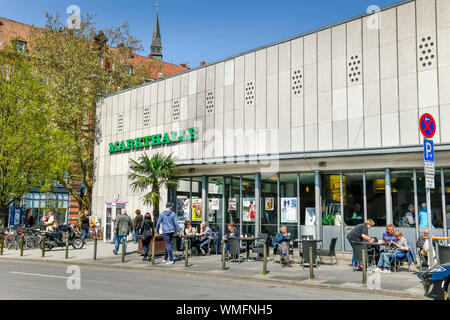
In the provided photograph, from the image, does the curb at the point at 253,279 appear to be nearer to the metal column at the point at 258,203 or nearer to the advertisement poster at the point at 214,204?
the metal column at the point at 258,203

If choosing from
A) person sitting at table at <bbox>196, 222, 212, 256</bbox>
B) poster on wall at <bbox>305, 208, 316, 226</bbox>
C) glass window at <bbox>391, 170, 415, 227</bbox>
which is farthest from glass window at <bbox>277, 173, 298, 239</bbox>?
glass window at <bbox>391, 170, 415, 227</bbox>

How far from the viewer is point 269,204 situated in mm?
19016

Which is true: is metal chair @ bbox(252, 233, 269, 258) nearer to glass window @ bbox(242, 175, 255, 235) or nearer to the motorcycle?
glass window @ bbox(242, 175, 255, 235)

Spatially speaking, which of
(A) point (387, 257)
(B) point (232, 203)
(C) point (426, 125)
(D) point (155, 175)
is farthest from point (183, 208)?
(C) point (426, 125)

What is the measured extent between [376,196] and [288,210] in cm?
378

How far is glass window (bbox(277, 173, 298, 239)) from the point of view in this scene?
59.5 ft

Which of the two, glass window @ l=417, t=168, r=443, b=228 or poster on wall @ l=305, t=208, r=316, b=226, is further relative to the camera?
poster on wall @ l=305, t=208, r=316, b=226

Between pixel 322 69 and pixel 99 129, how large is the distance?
655 inches

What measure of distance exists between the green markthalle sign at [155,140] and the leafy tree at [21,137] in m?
3.45

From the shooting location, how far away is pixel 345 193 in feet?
55.5

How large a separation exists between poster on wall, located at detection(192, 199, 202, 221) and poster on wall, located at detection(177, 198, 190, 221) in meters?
0.44

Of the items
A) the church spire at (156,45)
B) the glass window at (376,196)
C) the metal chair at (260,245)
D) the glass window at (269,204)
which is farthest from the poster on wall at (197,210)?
the church spire at (156,45)

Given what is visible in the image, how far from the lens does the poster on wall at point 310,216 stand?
1764cm

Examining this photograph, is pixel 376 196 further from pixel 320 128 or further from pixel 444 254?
pixel 444 254
